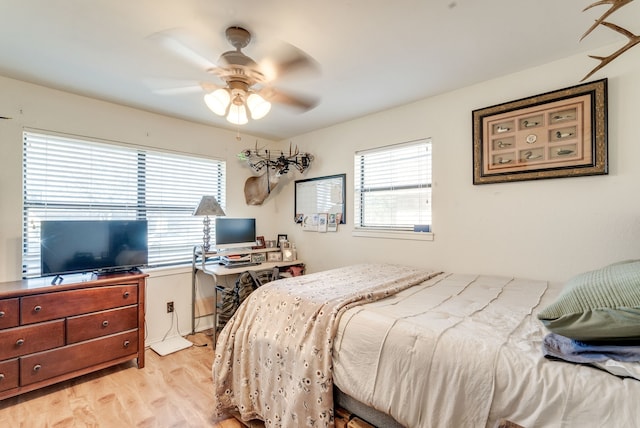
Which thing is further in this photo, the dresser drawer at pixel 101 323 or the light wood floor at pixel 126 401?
the dresser drawer at pixel 101 323

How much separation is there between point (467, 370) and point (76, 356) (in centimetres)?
274

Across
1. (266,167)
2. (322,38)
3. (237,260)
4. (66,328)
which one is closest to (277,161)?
(266,167)

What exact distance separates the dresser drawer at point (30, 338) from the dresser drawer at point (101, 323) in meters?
0.07

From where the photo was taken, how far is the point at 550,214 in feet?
6.88

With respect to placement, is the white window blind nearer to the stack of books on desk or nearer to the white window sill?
the white window sill

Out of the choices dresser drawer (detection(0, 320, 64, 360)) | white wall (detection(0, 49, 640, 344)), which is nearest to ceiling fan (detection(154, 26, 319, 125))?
white wall (detection(0, 49, 640, 344))

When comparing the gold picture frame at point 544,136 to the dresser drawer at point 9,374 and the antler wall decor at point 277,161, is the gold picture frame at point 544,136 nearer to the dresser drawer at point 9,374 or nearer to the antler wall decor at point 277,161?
the antler wall decor at point 277,161

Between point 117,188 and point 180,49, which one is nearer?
point 180,49

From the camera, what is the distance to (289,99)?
224cm

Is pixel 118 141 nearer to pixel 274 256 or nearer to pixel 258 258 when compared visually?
pixel 258 258

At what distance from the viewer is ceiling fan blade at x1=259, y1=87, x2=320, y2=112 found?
6.52ft

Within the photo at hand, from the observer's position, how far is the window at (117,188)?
2492mm

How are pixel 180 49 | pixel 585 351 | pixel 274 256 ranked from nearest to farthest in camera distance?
pixel 585 351
pixel 180 49
pixel 274 256

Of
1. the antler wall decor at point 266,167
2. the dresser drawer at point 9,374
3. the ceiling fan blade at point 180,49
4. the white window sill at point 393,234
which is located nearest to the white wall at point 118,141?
the antler wall decor at point 266,167
